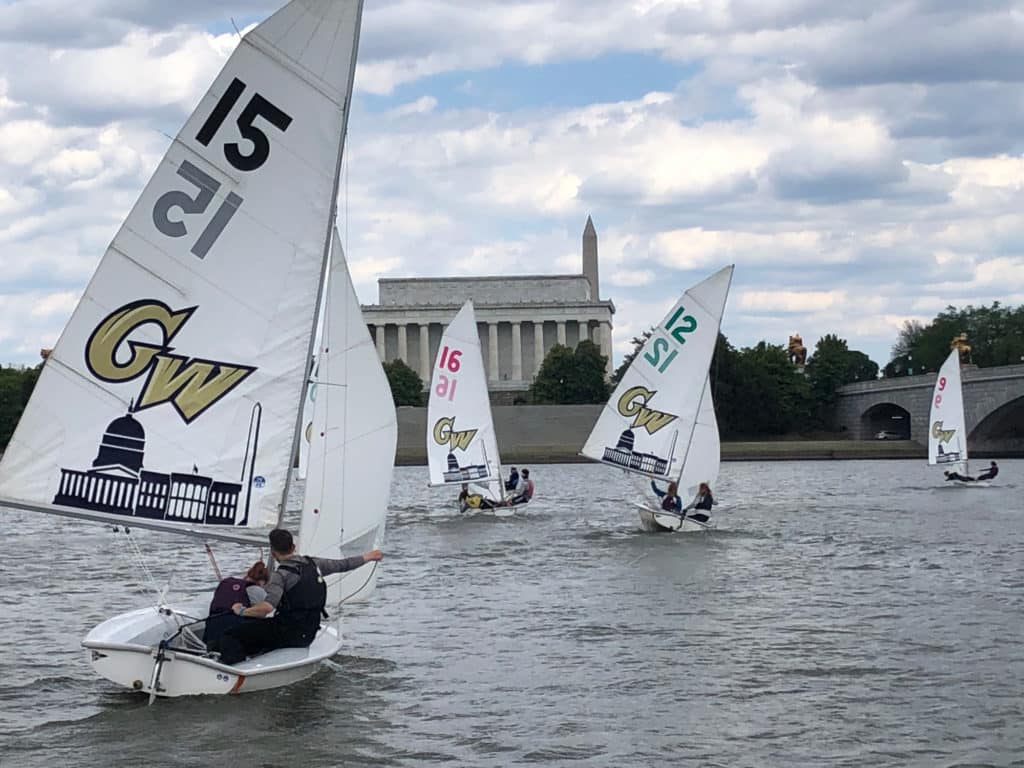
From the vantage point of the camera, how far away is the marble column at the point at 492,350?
154625mm

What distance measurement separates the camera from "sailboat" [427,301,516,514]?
3912cm

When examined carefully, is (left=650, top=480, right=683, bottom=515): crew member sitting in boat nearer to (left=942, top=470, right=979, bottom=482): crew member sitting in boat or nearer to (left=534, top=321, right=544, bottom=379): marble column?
(left=942, top=470, right=979, bottom=482): crew member sitting in boat

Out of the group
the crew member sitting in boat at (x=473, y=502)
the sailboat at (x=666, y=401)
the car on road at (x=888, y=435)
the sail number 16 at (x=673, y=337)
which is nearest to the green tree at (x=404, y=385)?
the car on road at (x=888, y=435)

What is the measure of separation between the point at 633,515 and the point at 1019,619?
846 inches

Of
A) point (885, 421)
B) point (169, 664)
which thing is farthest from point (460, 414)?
point (885, 421)

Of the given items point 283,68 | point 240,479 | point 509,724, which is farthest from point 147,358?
point 509,724

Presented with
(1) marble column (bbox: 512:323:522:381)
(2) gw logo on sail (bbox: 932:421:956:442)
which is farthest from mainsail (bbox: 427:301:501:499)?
(1) marble column (bbox: 512:323:522:381)

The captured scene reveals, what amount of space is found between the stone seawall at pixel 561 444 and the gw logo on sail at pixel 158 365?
7316 cm

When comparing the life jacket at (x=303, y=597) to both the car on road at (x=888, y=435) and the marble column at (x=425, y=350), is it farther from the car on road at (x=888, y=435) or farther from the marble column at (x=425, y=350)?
the marble column at (x=425, y=350)

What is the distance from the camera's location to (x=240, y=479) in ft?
42.2

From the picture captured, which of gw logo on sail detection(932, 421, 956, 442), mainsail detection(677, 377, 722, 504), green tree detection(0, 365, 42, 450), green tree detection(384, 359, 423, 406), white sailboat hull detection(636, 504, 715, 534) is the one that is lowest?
white sailboat hull detection(636, 504, 715, 534)

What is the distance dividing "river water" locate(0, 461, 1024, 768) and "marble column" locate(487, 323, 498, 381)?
12161cm

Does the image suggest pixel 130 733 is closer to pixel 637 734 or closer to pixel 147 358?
pixel 147 358

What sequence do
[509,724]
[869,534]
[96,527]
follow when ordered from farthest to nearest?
1. [96,527]
2. [869,534]
3. [509,724]
